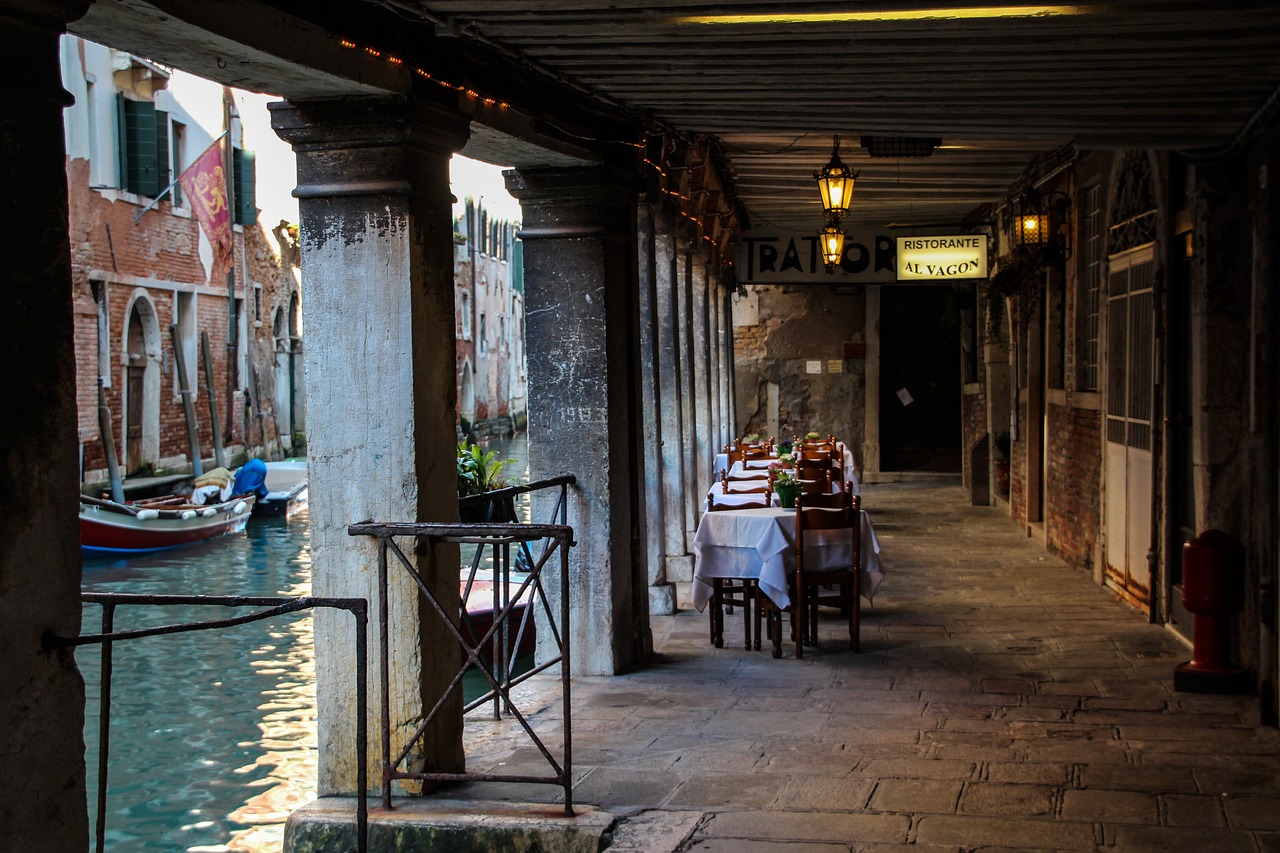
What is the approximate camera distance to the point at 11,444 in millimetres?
2787

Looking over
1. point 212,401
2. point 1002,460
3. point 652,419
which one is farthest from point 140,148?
point 652,419

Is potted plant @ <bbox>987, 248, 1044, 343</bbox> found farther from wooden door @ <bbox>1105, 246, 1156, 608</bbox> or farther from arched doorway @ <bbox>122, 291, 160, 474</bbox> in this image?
arched doorway @ <bbox>122, 291, 160, 474</bbox>

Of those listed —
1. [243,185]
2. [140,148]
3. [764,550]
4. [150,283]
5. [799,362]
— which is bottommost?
[764,550]

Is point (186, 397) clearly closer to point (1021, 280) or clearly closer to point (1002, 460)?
point (1002, 460)

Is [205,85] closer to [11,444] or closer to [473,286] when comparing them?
[473,286]

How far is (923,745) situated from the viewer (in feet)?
17.6

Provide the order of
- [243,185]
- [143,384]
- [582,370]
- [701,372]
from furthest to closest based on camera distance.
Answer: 1. [243,185]
2. [143,384]
3. [701,372]
4. [582,370]

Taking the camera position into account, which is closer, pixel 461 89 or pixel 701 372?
pixel 461 89

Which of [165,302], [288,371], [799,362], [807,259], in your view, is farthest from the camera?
[288,371]

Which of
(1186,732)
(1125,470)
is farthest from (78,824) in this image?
(1125,470)

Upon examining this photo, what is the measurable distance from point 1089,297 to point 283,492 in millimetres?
14254

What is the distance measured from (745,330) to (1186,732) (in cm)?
1514

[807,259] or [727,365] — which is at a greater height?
[807,259]

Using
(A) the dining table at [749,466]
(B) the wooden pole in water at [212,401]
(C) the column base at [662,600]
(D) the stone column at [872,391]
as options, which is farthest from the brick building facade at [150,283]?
(C) the column base at [662,600]
